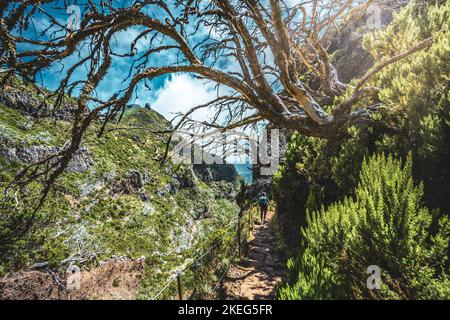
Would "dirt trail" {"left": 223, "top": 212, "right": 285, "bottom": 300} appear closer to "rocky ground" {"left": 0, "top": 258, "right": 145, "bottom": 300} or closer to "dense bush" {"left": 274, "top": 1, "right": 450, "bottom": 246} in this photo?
"dense bush" {"left": 274, "top": 1, "right": 450, "bottom": 246}

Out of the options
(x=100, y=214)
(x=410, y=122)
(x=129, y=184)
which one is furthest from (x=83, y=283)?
(x=410, y=122)

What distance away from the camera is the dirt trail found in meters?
5.25

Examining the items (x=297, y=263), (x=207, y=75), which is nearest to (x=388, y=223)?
(x=297, y=263)

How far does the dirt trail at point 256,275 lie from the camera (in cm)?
525

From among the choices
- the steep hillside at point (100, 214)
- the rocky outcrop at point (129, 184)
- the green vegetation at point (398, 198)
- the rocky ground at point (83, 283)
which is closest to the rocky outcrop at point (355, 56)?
the green vegetation at point (398, 198)

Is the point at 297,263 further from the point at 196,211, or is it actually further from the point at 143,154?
the point at 196,211

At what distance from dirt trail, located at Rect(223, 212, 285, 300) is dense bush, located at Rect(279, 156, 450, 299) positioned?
200 centimetres

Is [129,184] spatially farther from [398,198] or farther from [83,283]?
[398,198]

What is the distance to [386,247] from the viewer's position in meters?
2.75

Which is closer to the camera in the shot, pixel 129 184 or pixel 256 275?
pixel 256 275

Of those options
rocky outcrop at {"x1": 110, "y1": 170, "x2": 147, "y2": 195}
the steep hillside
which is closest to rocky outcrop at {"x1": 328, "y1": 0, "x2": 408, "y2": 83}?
the steep hillside

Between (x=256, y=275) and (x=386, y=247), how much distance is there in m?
4.17
